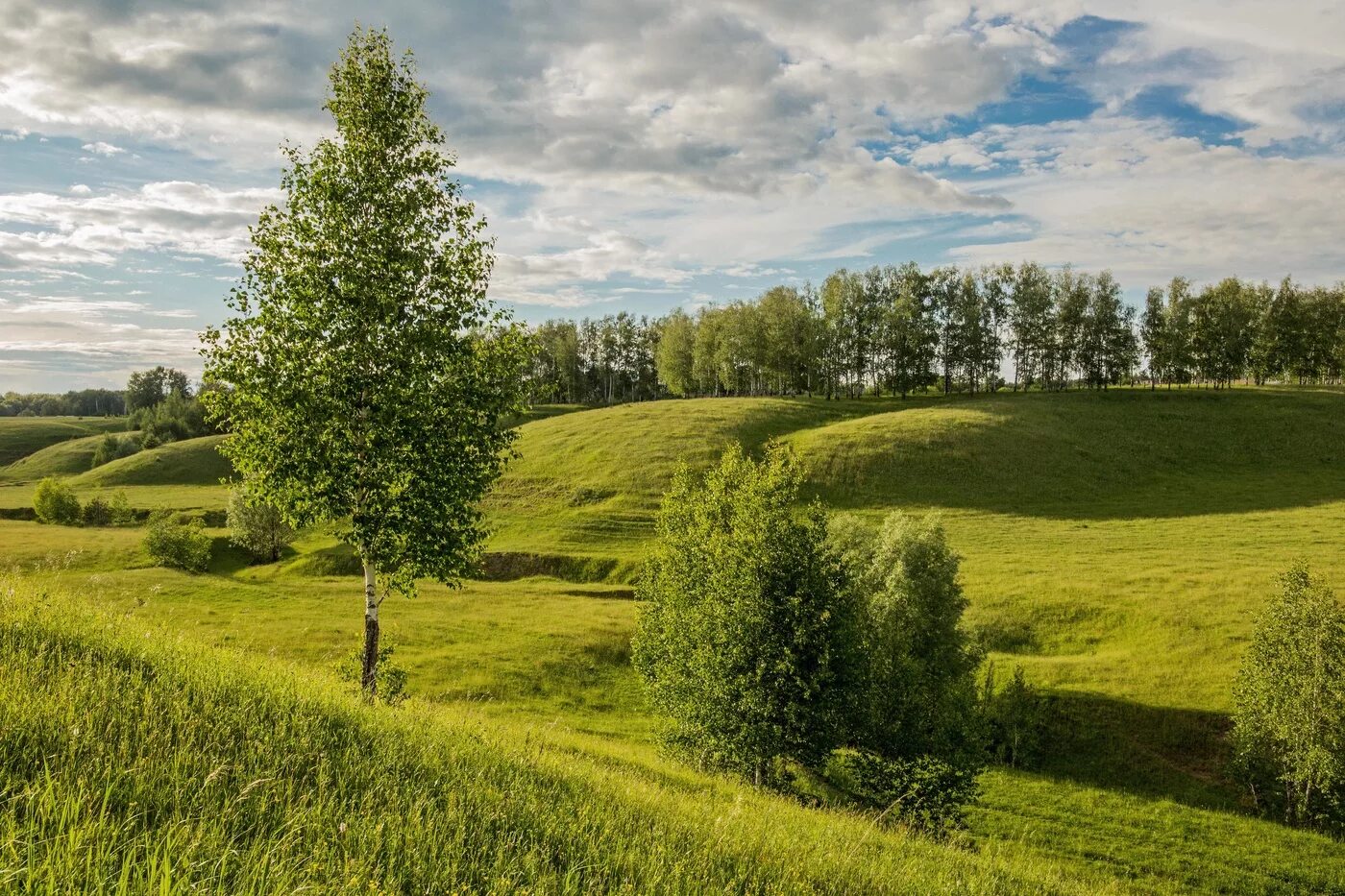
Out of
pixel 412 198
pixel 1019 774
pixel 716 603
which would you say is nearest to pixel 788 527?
pixel 716 603

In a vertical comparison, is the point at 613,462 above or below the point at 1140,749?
above

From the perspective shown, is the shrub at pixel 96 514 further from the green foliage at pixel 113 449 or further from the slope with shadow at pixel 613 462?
the green foliage at pixel 113 449

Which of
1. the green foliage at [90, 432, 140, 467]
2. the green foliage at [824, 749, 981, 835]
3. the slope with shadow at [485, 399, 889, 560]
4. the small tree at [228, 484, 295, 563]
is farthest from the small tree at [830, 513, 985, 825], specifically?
the green foliage at [90, 432, 140, 467]

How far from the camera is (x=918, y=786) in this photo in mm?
25406

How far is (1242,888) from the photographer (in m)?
27.5

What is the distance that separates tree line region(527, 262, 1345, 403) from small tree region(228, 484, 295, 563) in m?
69.4

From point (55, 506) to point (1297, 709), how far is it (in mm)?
121185

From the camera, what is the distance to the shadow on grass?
114ft

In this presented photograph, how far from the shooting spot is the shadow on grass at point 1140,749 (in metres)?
34.8

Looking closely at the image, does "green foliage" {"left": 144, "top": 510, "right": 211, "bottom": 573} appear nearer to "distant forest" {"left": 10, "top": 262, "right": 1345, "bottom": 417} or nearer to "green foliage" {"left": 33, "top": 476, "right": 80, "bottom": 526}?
"green foliage" {"left": 33, "top": 476, "right": 80, "bottom": 526}

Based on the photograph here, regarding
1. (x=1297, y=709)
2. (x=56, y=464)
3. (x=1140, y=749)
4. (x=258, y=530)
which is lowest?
(x=1140, y=749)

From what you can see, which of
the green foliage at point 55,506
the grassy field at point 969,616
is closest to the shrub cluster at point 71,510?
the green foliage at point 55,506

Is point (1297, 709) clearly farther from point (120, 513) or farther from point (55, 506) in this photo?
point (55, 506)

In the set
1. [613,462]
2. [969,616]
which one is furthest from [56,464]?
[969,616]
